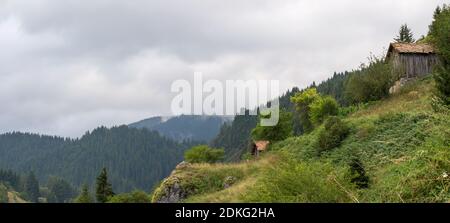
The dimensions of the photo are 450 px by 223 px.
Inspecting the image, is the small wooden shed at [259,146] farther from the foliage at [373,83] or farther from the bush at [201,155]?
the bush at [201,155]

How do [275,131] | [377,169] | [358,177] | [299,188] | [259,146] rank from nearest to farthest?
[299,188] < [358,177] < [377,169] < [259,146] < [275,131]

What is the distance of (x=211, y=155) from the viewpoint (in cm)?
7738

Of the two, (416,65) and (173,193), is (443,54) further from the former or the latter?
(416,65)

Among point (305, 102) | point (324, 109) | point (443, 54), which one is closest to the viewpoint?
point (443, 54)

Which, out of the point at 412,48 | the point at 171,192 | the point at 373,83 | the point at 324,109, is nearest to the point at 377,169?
the point at 171,192

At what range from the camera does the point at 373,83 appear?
48250mm

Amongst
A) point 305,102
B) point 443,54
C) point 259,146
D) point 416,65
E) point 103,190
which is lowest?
point 103,190

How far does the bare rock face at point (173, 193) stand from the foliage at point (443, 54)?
18.9 metres

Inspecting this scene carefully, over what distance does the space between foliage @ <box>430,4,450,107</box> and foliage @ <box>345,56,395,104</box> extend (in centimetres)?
576

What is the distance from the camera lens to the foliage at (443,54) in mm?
19875

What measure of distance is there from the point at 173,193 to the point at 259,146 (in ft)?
68.5
